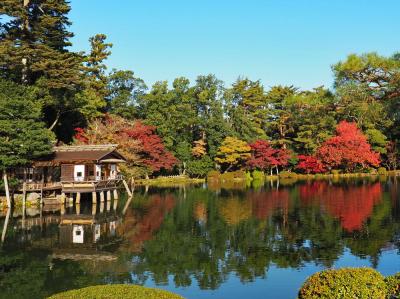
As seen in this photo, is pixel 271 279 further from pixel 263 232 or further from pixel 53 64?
pixel 53 64

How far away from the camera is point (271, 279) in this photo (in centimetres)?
1432

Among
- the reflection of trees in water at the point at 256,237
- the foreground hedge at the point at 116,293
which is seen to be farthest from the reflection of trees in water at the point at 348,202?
the foreground hedge at the point at 116,293

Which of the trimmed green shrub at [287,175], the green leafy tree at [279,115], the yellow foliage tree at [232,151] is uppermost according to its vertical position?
the green leafy tree at [279,115]

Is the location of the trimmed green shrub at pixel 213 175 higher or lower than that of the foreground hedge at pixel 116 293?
higher

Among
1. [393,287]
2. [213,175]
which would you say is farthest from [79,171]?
[213,175]

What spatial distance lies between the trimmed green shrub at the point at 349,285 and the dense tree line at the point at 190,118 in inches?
1230

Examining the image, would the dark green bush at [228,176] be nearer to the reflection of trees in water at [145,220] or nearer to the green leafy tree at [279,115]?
the green leafy tree at [279,115]

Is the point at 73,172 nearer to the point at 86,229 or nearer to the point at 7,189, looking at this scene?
the point at 7,189

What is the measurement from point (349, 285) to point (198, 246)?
12.0 m

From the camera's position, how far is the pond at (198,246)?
1420 cm

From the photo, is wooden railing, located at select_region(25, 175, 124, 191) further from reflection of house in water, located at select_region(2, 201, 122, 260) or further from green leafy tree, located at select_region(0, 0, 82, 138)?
green leafy tree, located at select_region(0, 0, 82, 138)

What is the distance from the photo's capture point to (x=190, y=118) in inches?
2474

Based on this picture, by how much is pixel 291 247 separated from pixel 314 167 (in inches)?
1945

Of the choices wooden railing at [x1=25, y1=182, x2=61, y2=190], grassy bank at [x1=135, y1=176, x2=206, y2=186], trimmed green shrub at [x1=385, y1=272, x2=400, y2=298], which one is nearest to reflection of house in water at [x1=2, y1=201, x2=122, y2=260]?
wooden railing at [x1=25, y1=182, x2=61, y2=190]
